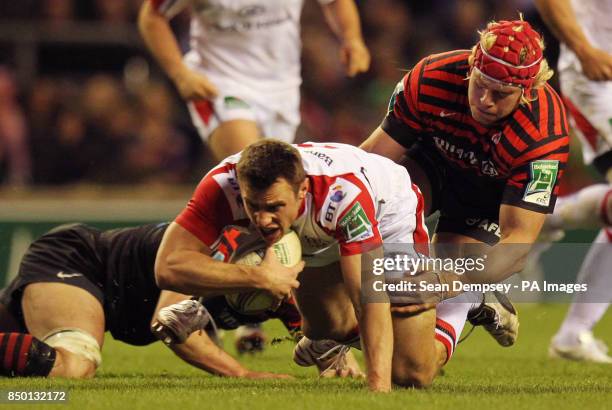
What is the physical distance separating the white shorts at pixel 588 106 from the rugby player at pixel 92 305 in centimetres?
241

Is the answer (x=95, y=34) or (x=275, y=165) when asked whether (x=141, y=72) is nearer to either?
(x=95, y=34)

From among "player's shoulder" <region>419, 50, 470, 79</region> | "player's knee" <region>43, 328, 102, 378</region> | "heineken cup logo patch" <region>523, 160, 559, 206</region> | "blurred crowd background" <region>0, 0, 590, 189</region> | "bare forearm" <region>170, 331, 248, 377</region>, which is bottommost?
"blurred crowd background" <region>0, 0, 590, 189</region>

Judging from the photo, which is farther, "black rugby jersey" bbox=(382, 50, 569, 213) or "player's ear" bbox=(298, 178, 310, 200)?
"black rugby jersey" bbox=(382, 50, 569, 213)

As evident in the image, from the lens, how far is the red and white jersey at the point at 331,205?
5773 mm

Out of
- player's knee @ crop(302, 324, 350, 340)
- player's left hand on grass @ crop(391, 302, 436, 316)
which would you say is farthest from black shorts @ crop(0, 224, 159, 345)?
player's left hand on grass @ crop(391, 302, 436, 316)

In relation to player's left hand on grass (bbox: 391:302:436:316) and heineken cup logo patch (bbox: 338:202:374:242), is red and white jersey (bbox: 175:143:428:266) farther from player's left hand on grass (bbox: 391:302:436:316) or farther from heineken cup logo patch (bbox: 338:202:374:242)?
player's left hand on grass (bbox: 391:302:436:316)

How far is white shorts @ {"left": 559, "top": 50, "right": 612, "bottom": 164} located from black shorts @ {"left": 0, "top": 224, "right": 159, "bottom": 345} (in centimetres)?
296

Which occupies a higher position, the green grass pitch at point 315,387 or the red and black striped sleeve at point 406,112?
the red and black striped sleeve at point 406,112

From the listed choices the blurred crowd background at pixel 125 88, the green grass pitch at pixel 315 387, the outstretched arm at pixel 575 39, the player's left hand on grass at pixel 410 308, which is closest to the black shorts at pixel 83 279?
the green grass pitch at pixel 315 387

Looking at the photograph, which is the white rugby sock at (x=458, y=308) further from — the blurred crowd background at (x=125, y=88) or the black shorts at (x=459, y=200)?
the blurred crowd background at (x=125, y=88)

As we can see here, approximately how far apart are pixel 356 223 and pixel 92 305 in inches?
70.8

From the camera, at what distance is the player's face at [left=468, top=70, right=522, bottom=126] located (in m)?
6.30

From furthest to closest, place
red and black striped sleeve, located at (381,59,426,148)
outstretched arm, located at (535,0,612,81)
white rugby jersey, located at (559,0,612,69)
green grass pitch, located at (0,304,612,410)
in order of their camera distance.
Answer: white rugby jersey, located at (559,0,612,69), outstretched arm, located at (535,0,612,81), red and black striped sleeve, located at (381,59,426,148), green grass pitch, located at (0,304,612,410)

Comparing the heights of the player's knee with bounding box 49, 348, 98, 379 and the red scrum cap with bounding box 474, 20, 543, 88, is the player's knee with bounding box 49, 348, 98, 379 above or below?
below
